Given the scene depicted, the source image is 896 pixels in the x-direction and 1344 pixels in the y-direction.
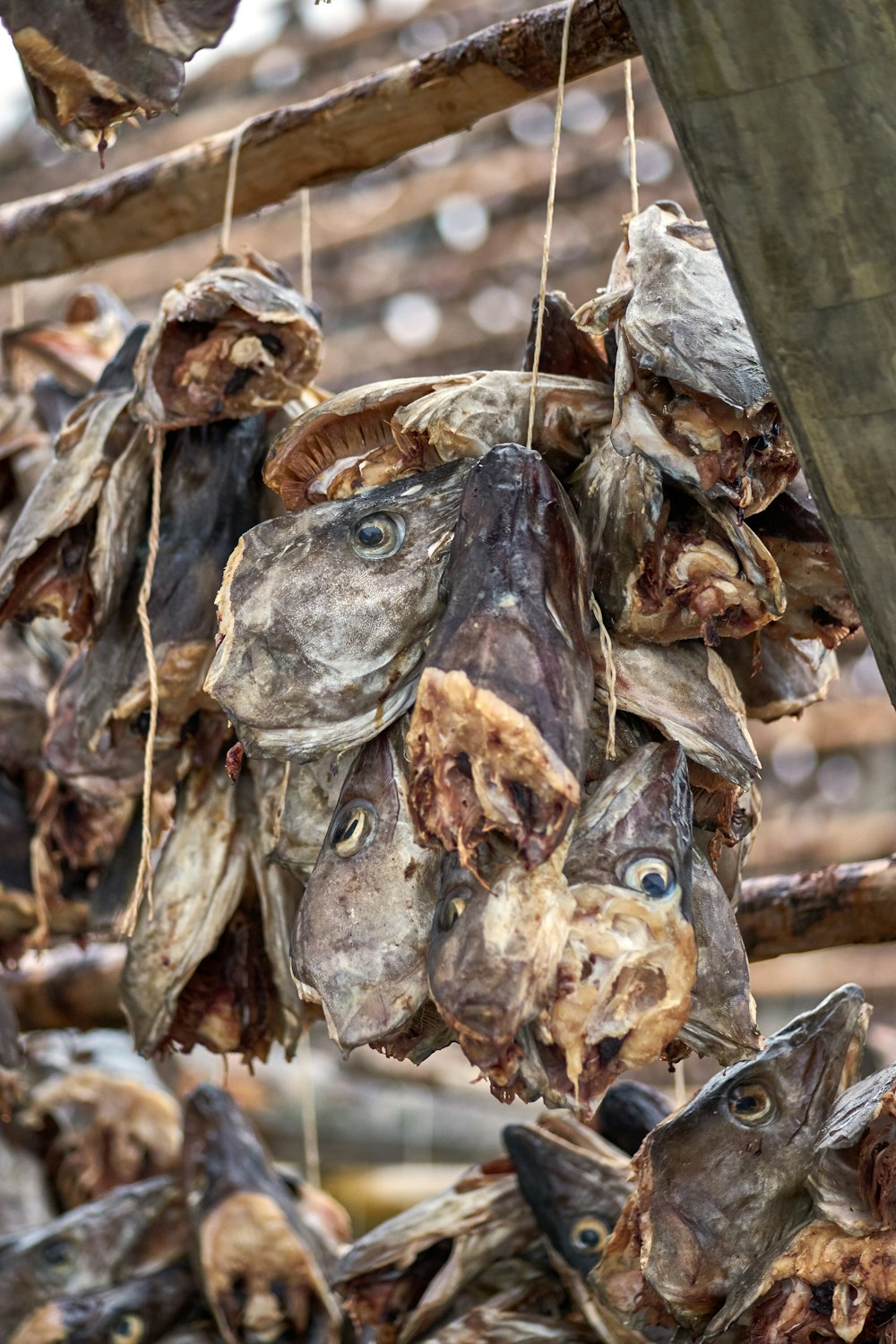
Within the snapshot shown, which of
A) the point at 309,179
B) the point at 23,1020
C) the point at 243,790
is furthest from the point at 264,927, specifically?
the point at 23,1020

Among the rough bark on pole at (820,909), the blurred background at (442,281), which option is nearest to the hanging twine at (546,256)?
the rough bark on pole at (820,909)

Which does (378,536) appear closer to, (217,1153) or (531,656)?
(531,656)

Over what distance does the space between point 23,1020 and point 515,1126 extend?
932 millimetres

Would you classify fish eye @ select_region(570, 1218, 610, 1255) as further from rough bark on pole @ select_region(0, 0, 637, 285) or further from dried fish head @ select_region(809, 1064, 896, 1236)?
rough bark on pole @ select_region(0, 0, 637, 285)

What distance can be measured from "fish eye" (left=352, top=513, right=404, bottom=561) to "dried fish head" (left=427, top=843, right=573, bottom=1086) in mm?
186

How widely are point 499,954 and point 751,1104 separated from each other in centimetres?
40

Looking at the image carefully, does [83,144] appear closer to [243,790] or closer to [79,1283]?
[243,790]

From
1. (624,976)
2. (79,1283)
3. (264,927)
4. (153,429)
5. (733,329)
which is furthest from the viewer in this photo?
(79,1283)

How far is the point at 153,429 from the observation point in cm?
117

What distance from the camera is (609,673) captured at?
2.73 ft

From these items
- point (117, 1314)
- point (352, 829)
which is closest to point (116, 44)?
point (352, 829)

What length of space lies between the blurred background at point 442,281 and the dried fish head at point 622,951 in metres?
2.70

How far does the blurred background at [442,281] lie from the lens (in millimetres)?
3639

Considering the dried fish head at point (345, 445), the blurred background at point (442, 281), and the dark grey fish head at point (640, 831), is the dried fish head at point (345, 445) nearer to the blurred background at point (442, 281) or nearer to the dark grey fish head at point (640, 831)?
the dark grey fish head at point (640, 831)
